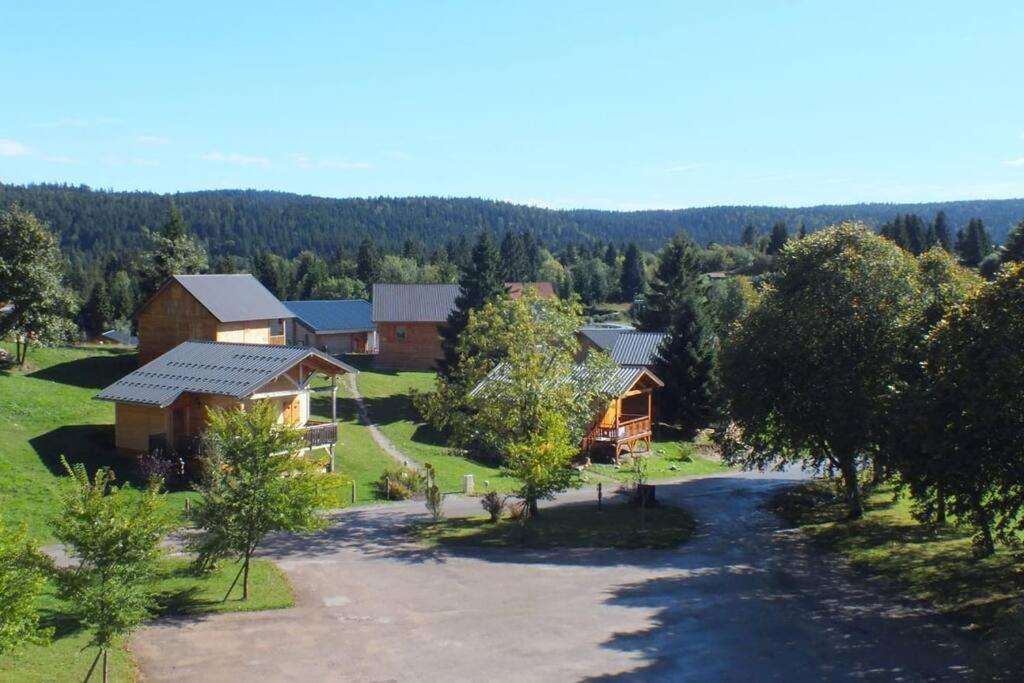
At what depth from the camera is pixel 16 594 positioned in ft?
45.5

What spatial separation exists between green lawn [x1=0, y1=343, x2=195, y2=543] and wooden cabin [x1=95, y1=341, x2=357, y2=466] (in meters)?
1.56

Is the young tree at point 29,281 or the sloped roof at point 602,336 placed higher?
the young tree at point 29,281

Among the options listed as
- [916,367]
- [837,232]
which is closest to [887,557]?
[916,367]

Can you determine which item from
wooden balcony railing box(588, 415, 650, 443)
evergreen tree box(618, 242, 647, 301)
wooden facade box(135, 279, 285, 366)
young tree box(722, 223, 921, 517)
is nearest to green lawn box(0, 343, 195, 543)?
wooden facade box(135, 279, 285, 366)

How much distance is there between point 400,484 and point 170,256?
29374 millimetres

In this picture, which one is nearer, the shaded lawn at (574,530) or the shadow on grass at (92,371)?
the shaded lawn at (574,530)

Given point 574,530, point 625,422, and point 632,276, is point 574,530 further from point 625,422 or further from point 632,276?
point 632,276

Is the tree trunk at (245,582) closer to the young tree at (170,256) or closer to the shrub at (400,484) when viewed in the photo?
the shrub at (400,484)

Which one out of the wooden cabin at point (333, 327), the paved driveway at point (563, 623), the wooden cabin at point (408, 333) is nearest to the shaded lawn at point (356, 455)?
the paved driveway at point (563, 623)

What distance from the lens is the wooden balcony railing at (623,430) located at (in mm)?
45312

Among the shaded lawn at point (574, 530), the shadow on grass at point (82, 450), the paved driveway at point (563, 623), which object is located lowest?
the shaded lawn at point (574, 530)

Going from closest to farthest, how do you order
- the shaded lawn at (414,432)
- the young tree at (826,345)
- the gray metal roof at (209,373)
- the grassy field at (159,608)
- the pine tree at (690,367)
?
the grassy field at (159,608), the young tree at (826,345), the gray metal roof at (209,373), the shaded lawn at (414,432), the pine tree at (690,367)

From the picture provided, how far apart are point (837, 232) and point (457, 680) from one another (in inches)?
800

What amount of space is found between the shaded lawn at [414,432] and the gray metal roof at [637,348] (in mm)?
12547
